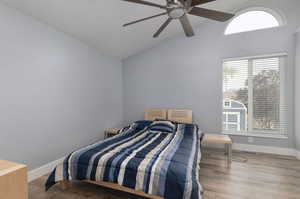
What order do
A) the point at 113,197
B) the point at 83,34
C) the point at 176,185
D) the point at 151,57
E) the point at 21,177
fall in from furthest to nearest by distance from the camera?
the point at 151,57, the point at 83,34, the point at 113,197, the point at 176,185, the point at 21,177

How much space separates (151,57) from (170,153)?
3034 mm

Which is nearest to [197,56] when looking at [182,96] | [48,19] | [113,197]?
[182,96]

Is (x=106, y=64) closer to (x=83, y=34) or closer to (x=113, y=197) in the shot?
(x=83, y=34)

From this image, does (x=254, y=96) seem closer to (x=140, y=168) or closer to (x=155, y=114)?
(x=155, y=114)

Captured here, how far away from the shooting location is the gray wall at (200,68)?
3.39 m

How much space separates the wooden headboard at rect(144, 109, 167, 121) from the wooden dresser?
3281mm

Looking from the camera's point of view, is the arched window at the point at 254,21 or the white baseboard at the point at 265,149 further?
the arched window at the point at 254,21

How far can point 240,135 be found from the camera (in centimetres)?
373

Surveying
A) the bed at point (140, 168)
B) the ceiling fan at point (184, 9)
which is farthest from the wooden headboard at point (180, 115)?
the ceiling fan at point (184, 9)

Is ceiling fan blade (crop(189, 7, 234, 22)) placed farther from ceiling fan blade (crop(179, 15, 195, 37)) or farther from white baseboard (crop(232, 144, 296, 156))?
white baseboard (crop(232, 144, 296, 156))

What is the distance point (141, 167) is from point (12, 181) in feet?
3.78

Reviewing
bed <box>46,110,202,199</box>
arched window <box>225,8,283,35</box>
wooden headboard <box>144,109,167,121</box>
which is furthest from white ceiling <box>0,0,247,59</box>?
bed <box>46,110,202,199</box>

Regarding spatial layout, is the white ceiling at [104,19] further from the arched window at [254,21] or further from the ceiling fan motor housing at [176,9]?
Result: the ceiling fan motor housing at [176,9]

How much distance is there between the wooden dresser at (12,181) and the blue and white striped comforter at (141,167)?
89cm
